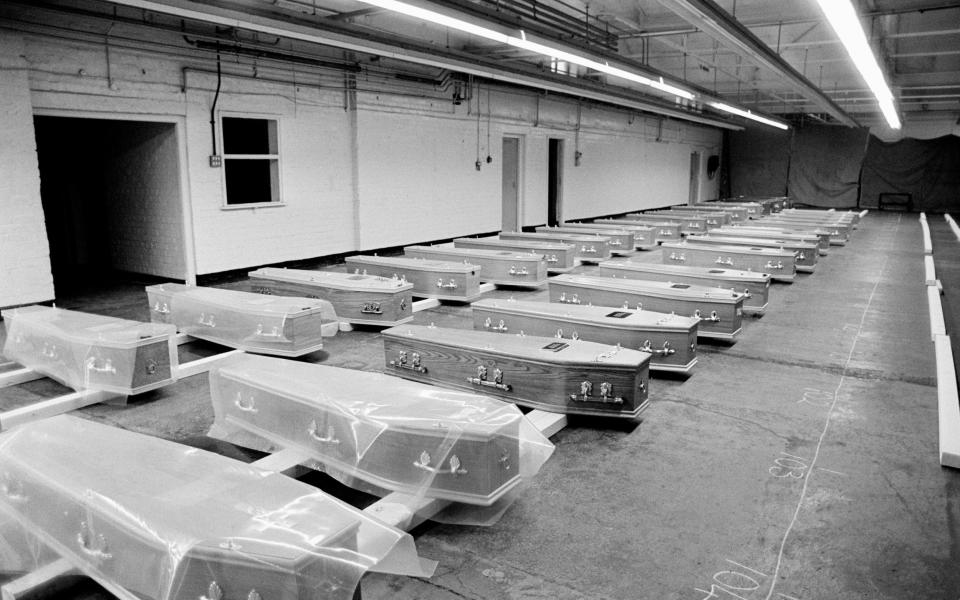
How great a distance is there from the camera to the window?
923 cm

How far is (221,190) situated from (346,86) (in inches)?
106

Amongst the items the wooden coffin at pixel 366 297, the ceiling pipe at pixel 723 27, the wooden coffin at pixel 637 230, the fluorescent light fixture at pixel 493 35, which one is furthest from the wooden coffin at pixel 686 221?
the wooden coffin at pixel 366 297

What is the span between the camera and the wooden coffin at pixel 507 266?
7.82 m

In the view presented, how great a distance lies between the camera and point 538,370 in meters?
3.72

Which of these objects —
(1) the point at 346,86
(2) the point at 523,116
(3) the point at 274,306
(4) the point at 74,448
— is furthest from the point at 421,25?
(4) the point at 74,448

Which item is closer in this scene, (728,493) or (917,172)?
(728,493)

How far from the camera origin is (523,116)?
14.1 m

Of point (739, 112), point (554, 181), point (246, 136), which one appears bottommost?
point (554, 181)

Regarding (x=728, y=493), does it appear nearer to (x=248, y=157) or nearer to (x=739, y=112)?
(x=248, y=157)

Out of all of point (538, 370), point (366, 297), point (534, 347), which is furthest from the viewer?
point (366, 297)

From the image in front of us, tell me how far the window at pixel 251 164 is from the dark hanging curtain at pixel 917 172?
23420mm

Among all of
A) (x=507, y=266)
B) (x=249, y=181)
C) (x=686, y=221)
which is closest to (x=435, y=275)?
(x=507, y=266)

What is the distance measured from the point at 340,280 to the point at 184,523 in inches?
172

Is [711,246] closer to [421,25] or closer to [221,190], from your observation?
[421,25]
